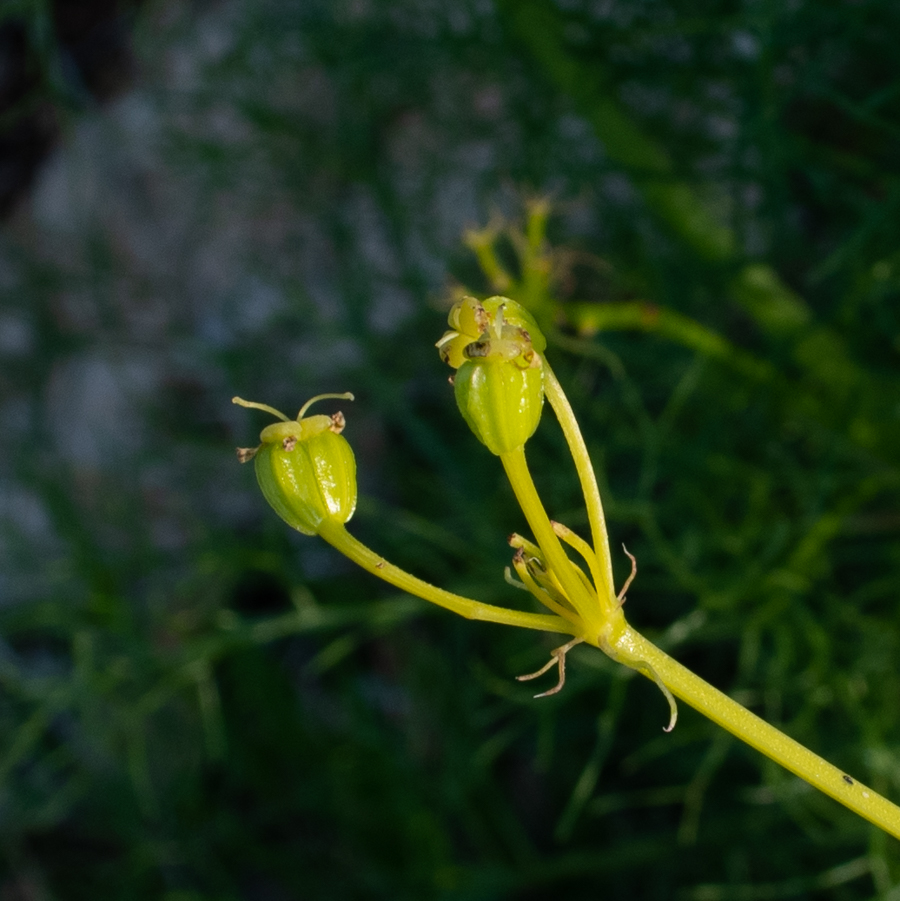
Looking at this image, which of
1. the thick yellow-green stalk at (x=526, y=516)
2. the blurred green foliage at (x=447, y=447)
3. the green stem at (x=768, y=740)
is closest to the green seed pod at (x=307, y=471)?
the thick yellow-green stalk at (x=526, y=516)

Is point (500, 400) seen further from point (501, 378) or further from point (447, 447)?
point (447, 447)

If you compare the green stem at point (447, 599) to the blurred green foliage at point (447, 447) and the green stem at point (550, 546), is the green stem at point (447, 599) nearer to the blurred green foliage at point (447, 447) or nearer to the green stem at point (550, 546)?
the green stem at point (550, 546)

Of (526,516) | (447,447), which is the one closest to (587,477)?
(526,516)

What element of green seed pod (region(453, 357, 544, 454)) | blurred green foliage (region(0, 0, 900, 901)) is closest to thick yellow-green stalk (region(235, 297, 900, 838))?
green seed pod (region(453, 357, 544, 454))

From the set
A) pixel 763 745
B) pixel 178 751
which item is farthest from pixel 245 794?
pixel 763 745

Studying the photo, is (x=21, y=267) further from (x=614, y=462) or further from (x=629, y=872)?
(x=629, y=872)

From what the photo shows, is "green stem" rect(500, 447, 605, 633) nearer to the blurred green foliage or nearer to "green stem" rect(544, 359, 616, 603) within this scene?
"green stem" rect(544, 359, 616, 603)
